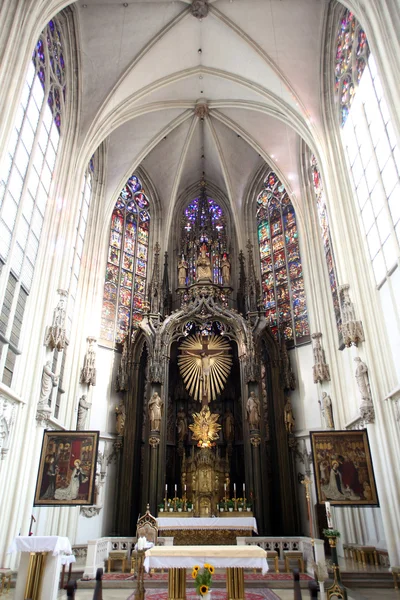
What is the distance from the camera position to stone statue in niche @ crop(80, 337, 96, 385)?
16891mm

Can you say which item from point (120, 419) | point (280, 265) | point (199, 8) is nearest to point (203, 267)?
point (280, 265)

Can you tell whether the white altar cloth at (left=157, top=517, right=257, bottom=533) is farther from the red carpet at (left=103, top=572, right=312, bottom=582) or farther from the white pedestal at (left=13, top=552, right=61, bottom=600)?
the white pedestal at (left=13, top=552, right=61, bottom=600)

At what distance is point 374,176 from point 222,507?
1196 cm

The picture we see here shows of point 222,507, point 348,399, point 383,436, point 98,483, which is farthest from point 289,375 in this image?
point 98,483

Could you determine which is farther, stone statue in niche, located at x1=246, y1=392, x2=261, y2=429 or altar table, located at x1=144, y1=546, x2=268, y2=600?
stone statue in niche, located at x1=246, y1=392, x2=261, y2=429

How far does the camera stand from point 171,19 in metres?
17.3

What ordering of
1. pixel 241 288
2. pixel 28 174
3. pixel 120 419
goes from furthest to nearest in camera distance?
pixel 241 288, pixel 120 419, pixel 28 174

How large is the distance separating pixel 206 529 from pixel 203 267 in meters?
10.9

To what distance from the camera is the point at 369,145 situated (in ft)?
45.0

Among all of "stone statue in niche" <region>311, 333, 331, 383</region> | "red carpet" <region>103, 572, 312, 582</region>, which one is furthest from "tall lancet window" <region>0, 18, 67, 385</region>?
"stone statue in niche" <region>311, 333, 331, 383</region>

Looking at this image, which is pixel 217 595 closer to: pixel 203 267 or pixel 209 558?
pixel 209 558

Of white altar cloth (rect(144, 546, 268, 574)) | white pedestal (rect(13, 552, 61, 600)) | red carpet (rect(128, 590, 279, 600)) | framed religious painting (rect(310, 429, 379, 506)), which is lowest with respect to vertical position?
red carpet (rect(128, 590, 279, 600))

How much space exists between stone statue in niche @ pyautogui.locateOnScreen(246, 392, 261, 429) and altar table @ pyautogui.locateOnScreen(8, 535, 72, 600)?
10.5 meters

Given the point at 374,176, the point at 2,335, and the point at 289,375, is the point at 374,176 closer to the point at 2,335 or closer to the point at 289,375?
the point at 289,375
